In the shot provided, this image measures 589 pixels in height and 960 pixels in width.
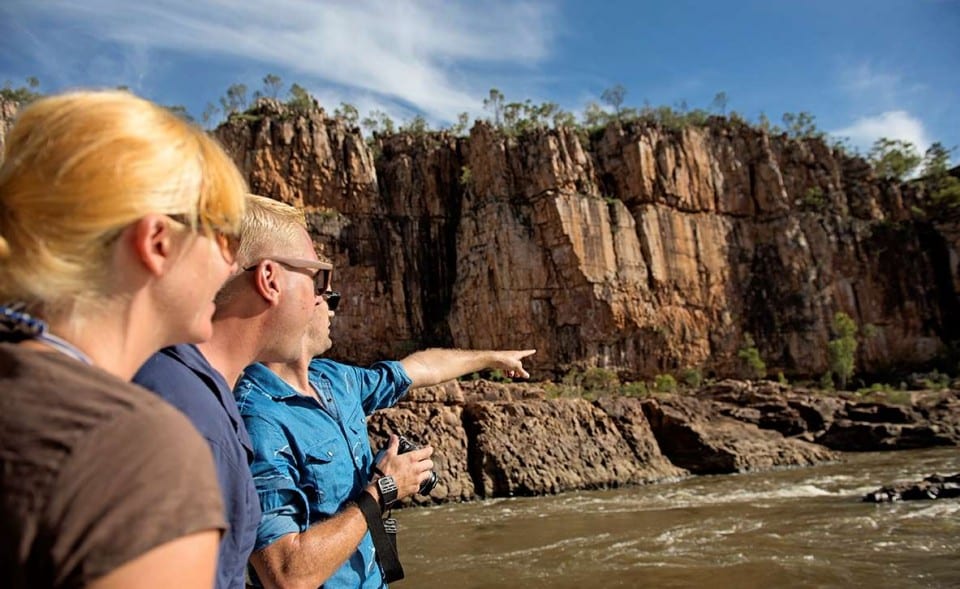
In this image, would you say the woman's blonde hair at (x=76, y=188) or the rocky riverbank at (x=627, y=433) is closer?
the woman's blonde hair at (x=76, y=188)

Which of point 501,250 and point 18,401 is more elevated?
point 501,250

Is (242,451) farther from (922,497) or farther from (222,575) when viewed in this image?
(922,497)

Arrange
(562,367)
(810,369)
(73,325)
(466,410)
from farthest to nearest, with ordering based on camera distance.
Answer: (810,369)
(562,367)
(466,410)
(73,325)

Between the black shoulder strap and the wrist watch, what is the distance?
0.11ft

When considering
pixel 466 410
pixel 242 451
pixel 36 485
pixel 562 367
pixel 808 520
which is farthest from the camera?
pixel 562 367

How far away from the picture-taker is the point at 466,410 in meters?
14.2

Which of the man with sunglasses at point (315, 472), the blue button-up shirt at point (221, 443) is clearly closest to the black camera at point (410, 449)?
the man with sunglasses at point (315, 472)

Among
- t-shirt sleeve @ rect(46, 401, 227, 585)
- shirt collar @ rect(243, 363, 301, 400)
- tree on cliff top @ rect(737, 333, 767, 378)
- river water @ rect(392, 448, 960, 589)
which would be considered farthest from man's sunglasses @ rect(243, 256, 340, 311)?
tree on cliff top @ rect(737, 333, 767, 378)

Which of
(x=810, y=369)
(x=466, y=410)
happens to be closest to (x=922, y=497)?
(x=466, y=410)

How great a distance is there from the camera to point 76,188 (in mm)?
887

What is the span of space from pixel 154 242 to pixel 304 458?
115 cm

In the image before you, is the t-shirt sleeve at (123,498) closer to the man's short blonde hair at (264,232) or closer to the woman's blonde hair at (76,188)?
the woman's blonde hair at (76,188)

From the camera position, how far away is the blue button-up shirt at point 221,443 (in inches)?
50.6

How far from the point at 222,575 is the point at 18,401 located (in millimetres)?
664
